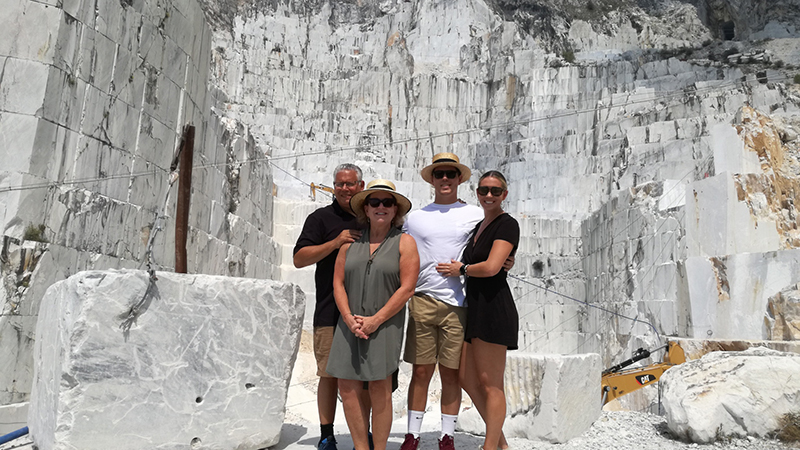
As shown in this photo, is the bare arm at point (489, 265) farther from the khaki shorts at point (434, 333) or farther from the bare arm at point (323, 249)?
the bare arm at point (323, 249)

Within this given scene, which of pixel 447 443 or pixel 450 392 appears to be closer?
pixel 447 443

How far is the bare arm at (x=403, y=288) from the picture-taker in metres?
3.27

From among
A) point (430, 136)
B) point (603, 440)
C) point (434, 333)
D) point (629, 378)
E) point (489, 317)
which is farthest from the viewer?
point (430, 136)

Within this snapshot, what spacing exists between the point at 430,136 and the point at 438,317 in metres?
27.4

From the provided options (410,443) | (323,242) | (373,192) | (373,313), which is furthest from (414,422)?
(373,192)

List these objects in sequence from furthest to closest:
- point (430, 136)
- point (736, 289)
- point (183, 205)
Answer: point (430, 136) → point (736, 289) → point (183, 205)

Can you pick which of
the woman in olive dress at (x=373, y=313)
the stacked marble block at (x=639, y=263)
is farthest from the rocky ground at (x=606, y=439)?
the stacked marble block at (x=639, y=263)

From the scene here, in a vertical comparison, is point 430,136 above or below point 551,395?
above

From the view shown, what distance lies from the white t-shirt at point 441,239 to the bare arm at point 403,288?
0.80 ft

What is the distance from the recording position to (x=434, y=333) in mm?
3625

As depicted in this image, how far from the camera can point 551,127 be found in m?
28.4

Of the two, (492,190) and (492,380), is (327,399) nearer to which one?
(492,380)

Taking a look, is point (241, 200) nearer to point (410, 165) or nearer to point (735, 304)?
point (735, 304)

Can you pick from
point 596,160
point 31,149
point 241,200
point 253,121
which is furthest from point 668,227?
point 253,121
